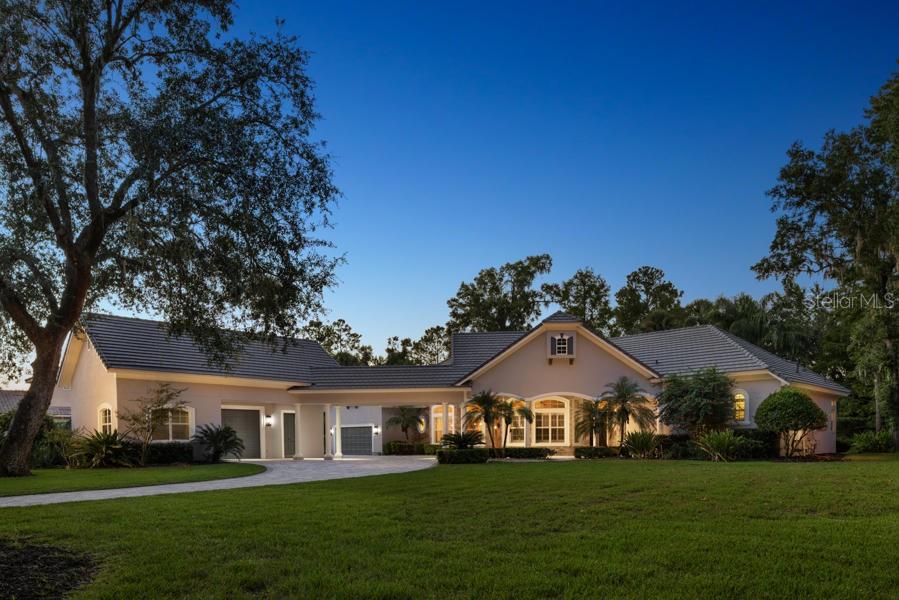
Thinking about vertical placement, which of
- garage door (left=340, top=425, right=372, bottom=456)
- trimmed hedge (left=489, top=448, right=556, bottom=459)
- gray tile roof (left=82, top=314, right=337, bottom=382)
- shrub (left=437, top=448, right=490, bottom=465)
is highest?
gray tile roof (left=82, top=314, right=337, bottom=382)

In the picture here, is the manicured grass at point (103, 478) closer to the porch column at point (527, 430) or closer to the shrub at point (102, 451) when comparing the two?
the shrub at point (102, 451)

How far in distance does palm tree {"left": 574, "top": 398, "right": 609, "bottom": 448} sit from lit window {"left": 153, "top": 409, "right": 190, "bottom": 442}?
15455 millimetres

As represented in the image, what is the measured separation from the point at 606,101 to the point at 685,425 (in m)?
13.5

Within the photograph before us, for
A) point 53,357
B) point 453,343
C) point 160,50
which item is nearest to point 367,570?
point 160,50

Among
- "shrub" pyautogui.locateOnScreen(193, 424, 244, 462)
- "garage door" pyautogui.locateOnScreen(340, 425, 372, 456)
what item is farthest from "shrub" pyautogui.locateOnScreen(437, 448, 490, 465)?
"garage door" pyautogui.locateOnScreen(340, 425, 372, 456)

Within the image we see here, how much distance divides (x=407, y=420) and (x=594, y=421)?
40.9ft

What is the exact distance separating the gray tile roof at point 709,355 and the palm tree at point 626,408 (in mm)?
3733

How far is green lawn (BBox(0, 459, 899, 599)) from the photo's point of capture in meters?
6.16

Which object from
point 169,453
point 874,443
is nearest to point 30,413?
point 169,453

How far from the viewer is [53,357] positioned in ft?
57.6

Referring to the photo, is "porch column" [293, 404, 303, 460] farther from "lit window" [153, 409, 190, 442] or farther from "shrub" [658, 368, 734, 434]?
"shrub" [658, 368, 734, 434]

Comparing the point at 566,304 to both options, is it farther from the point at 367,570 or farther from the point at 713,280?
the point at 367,570

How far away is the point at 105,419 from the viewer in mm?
24781

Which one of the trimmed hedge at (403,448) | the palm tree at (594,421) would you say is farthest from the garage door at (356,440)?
the palm tree at (594,421)
